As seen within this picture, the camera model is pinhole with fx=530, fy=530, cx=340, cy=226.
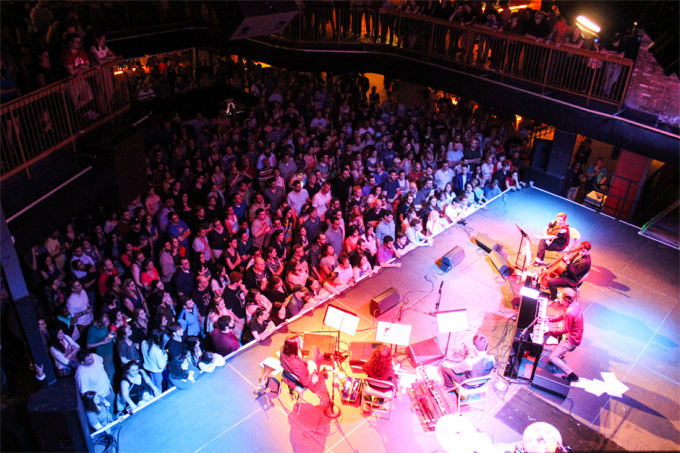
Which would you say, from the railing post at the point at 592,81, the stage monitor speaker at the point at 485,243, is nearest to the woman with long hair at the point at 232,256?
the stage monitor speaker at the point at 485,243

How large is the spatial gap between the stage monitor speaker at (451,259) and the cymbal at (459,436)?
281cm

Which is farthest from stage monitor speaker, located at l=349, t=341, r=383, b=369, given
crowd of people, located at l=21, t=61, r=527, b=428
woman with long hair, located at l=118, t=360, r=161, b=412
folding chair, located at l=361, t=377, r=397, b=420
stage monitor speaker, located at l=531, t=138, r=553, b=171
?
stage monitor speaker, located at l=531, t=138, r=553, b=171

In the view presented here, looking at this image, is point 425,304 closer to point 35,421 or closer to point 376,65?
point 35,421

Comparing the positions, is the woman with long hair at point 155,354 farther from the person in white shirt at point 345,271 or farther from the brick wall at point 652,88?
the brick wall at point 652,88

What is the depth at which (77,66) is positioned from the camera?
7148 millimetres

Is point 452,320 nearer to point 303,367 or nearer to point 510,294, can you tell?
point 303,367

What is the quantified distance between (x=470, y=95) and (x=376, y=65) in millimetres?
2798

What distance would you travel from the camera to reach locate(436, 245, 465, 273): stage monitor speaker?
8.21 m

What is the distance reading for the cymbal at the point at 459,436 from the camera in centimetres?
559

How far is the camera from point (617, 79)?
971 centimetres

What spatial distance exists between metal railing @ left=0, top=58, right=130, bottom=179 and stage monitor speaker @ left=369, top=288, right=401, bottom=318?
460cm

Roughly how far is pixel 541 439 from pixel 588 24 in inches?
338

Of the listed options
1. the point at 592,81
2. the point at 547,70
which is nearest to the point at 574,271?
the point at 592,81

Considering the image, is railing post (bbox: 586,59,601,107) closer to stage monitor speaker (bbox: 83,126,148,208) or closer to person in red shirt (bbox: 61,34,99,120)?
stage monitor speaker (bbox: 83,126,148,208)
